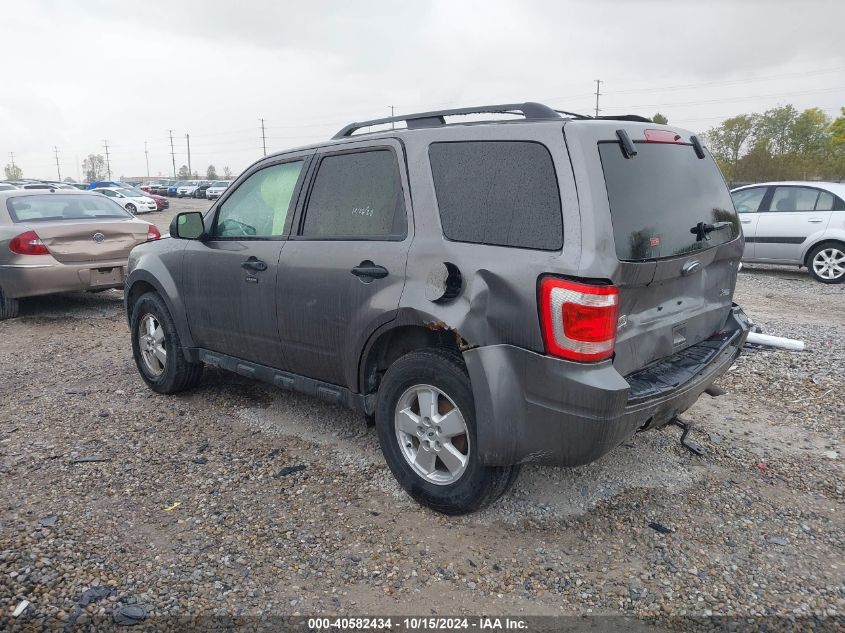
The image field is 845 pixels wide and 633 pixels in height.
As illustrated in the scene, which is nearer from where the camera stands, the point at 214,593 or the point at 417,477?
the point at 214,593

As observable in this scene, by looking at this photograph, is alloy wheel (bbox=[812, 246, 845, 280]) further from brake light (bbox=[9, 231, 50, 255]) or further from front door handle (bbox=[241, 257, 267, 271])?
brake light (bbox=[9, 231, 50, 255])

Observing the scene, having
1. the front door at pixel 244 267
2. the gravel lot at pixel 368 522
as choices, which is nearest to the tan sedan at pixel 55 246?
the gravel lot at pixel 368 522

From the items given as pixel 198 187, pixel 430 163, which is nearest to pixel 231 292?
pixel 430 163

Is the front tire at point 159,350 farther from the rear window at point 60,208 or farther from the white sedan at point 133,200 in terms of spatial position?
the white sedan at point 133,200

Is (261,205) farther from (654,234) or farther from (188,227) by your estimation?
(654,234)

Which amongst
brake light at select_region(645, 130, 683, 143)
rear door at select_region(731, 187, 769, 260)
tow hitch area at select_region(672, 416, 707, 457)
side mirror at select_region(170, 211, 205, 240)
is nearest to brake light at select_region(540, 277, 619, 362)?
brake light at select_region(645, 130, 683, 143)

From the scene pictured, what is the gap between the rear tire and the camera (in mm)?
7781

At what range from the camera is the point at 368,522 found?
10.6ft

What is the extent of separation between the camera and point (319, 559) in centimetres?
294

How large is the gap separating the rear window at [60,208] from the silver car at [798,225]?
9.04 metres

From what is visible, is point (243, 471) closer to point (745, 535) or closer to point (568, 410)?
point (568, 410)

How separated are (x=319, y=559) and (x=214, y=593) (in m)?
0.47

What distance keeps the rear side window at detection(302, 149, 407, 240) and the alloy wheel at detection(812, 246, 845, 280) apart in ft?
29.7

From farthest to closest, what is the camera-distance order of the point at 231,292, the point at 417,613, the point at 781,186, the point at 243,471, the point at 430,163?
the point at 781,186 → the point at 231,292 → the point at 243,471 → the point at 430,163 → the point at 417,613
